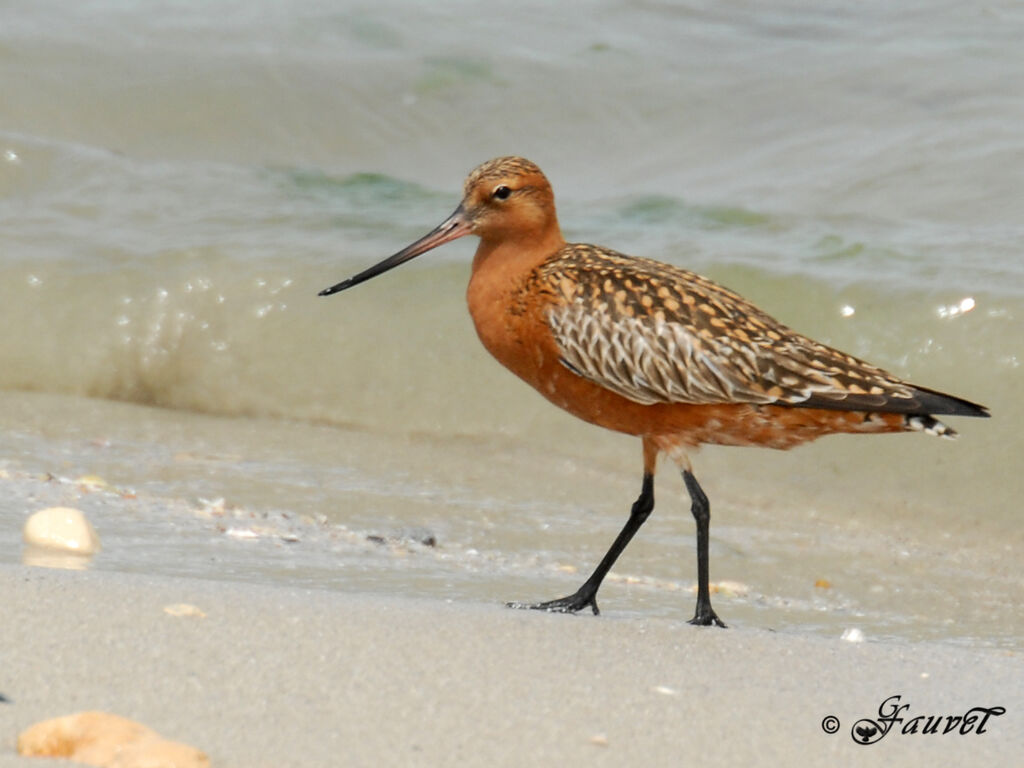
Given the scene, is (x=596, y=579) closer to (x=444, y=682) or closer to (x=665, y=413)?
(x=665, y=413)

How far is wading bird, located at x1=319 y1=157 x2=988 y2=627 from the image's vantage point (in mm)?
Result: 4734

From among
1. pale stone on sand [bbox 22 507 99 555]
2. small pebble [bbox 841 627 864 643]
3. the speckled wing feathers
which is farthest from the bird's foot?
pale stone on sand [bbox 22 507 99 555]

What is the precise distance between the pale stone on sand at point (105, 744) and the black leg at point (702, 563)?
2172mm

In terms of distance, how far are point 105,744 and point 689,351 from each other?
250 cm

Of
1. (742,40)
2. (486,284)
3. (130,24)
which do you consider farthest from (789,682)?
(130,24)

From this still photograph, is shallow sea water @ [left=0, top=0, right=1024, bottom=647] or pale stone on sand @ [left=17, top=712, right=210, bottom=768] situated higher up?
shallow sea water @ [left=0, top=0, right=1024, bottom=647]

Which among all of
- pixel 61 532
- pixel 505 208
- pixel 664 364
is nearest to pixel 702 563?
pixel 664 364

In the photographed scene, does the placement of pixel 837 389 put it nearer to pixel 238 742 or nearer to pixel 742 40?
pixel 238 742

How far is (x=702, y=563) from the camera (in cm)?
486

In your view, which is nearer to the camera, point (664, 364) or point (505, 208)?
point (664, 364)

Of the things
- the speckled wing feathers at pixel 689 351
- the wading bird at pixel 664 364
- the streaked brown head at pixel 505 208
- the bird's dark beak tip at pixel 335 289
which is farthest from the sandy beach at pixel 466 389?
the streaked brown head at pixel 505 208

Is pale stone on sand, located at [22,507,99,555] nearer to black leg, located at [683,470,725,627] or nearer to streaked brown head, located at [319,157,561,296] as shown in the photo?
streaked brown head, located at [319,157,561,296]

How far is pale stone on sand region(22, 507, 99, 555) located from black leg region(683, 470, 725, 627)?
6.08ft

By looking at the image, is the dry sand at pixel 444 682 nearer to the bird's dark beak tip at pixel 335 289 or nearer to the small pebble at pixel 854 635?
the small pebble at pixel 854 635
